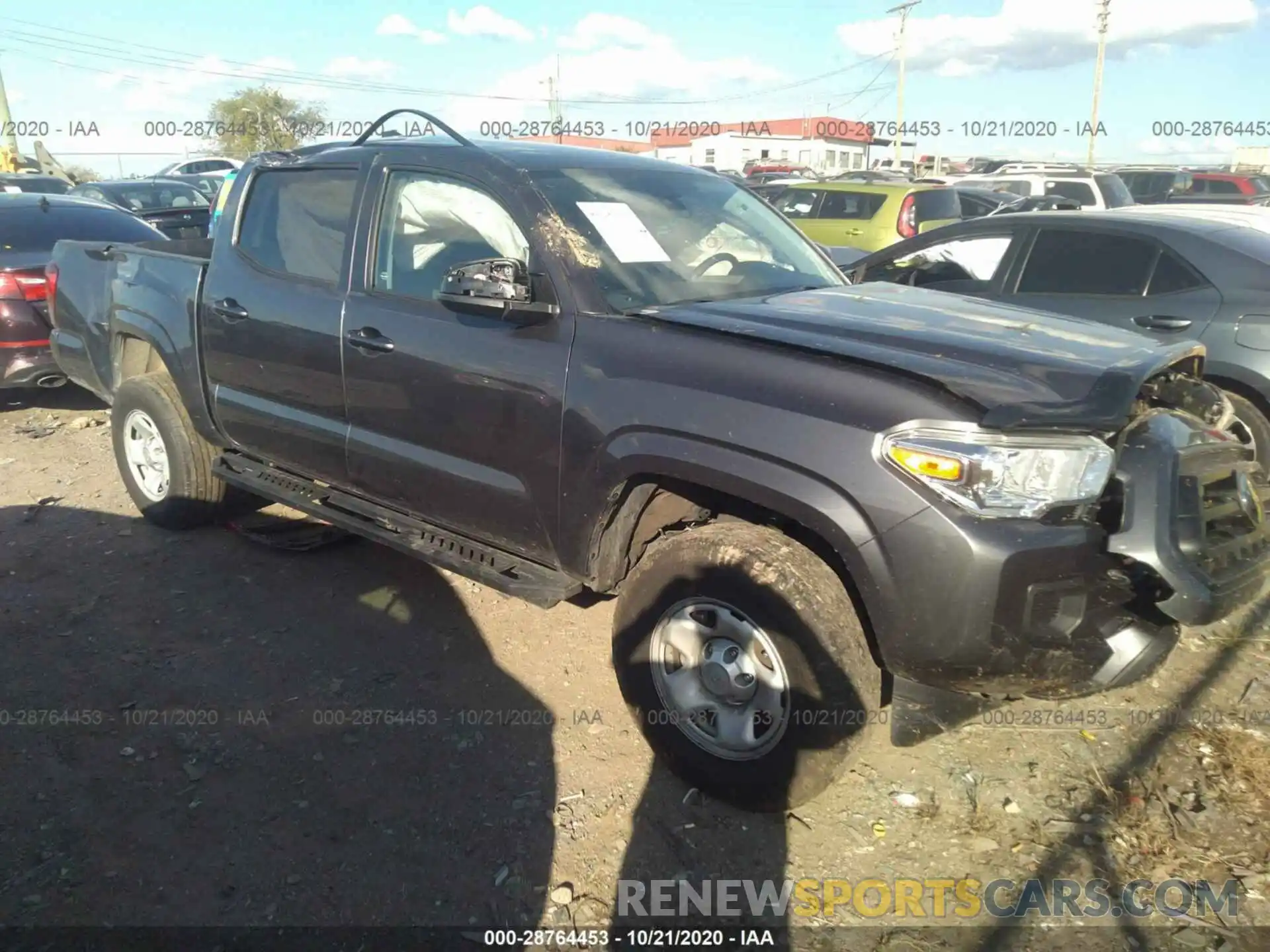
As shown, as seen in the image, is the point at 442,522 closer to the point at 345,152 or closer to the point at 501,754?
the point at 501,754

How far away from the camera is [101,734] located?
10.9 ft

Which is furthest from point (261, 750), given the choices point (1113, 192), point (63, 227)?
point (1113, 192)

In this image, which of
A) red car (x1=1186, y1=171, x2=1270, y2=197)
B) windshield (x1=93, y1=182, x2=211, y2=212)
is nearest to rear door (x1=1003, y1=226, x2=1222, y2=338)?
windshield (x1=93, y1=182, x2=211, y2=212)

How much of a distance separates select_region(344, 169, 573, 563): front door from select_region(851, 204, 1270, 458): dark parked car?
3036 mm

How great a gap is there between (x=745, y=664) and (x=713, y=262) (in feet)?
5.09

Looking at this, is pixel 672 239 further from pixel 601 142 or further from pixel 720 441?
pixel 601 142

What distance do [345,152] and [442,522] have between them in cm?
163

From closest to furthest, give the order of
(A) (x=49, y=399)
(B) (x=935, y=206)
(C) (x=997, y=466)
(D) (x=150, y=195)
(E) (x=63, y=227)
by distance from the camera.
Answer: (C) (x=997, y=466) → (E) (x=63, y=227) → (A) (x=49, y=399) → (B) (x=935, y=206) → (D) (x=150, y=195)

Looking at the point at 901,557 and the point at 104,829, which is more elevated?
the point at 901,557

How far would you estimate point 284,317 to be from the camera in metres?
3.96

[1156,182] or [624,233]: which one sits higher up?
[1156,182]

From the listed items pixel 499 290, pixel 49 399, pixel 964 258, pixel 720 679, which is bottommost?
pixel 49 399

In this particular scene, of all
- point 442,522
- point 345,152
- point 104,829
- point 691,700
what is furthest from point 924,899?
point 345,152

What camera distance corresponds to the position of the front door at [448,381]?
10.2 ft
